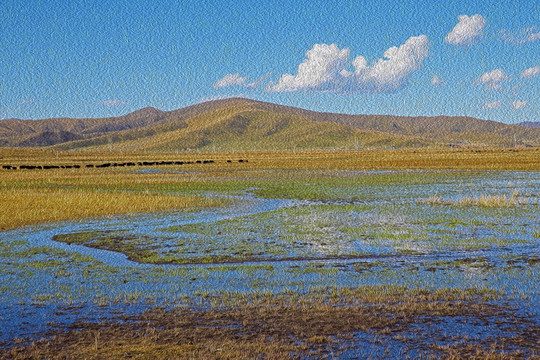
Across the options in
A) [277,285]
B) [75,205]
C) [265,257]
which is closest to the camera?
[277,285]

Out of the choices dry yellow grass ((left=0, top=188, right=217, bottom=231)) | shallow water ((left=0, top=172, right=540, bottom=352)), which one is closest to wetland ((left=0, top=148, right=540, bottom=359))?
shallow water ((left=0, top=172, right=540, bottom=352))

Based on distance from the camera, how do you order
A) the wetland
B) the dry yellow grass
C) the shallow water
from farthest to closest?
the dry yellow grass
the shallow water
the wetland

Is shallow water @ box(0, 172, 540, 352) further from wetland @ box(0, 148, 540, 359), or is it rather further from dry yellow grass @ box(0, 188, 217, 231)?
dry yellow grass @ box(0, 188, 217, 231)

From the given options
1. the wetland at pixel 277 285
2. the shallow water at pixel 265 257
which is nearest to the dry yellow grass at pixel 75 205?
the wetland at pixel 277 285

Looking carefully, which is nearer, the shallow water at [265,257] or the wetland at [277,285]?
the wetland at [277,285]

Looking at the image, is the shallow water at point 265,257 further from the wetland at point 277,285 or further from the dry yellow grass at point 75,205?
the dry yellow grass at point 75,205

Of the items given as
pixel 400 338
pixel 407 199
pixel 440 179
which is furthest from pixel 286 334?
pixel 440 179

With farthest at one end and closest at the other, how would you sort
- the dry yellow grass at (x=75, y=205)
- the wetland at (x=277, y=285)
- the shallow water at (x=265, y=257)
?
the dry yellow grass at (x=75, y=205) < the shallow water at (x=265, y=257) < the wetland at (x=277, y=285)

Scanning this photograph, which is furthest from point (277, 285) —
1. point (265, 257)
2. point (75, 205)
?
point (75, 205)

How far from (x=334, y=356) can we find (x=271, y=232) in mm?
13819

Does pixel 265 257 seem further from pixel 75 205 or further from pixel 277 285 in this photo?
pixel 75 205

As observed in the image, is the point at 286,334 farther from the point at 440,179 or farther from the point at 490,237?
the point at 440,179

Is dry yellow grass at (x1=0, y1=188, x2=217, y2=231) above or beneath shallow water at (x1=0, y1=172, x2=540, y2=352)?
above

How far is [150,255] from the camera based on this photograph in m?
18.5
